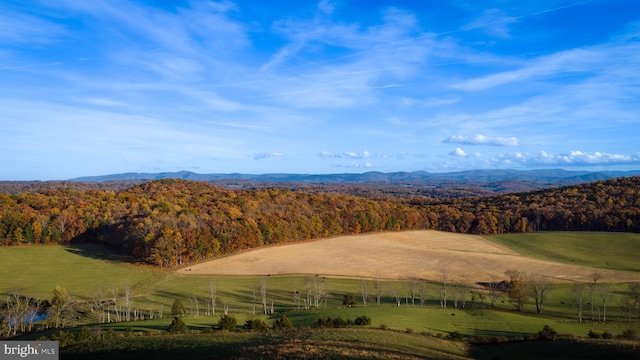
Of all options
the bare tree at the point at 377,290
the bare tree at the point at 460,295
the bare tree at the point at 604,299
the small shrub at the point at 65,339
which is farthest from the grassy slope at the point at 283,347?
the bare tree at the point at 604,299

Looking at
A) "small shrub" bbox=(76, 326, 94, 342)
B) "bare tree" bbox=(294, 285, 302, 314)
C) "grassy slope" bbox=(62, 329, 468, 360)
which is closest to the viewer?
"grassy slope" bbox=(62, 329, 468, 360)

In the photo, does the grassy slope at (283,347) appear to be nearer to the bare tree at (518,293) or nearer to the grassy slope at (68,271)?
the bare tree at (518,293)

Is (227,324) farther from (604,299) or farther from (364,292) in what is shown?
(604,299)

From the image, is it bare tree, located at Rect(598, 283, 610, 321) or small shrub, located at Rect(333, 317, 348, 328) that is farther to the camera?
bare tree, located at Rect(598, 283, 610, 321)

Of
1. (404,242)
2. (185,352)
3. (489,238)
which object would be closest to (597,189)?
(489,238)

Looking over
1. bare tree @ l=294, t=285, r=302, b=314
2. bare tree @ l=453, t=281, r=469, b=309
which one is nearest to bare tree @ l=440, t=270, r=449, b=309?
bare tree @ l=453, t=281, r=469, b=309

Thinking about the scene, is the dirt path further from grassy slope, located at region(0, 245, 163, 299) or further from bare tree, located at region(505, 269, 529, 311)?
bare tree, located at region(505, 269, 529, 311)
